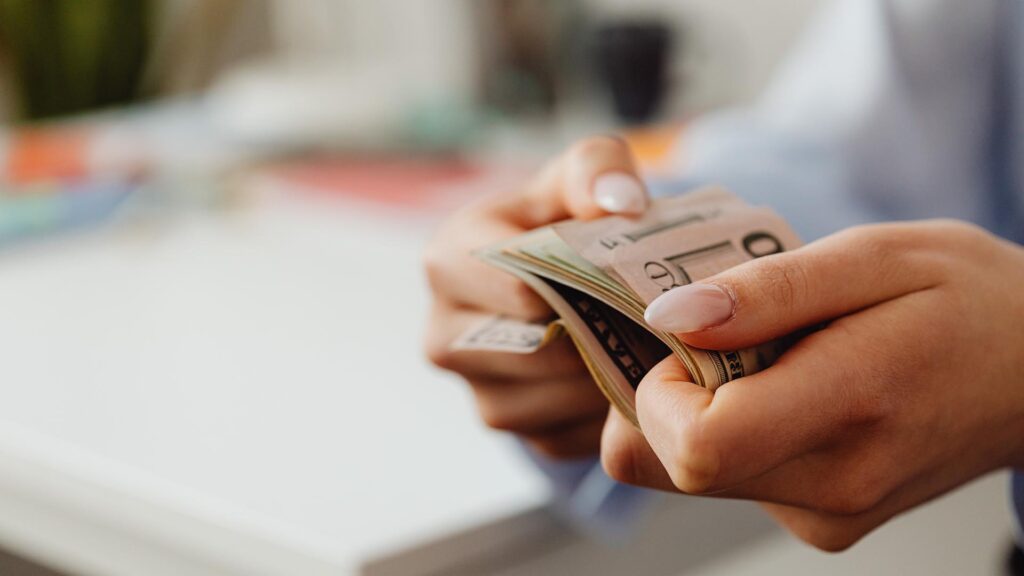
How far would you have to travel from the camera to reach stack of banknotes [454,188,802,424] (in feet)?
1.22

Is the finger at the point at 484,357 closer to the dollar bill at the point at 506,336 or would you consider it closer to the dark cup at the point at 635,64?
the dollar bill at the point at 506,336

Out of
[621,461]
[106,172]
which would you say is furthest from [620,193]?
[106,172]

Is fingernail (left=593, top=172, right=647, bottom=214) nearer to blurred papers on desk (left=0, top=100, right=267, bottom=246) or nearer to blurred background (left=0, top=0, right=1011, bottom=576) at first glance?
blurred background (left=0, top=0, right=1011, bottom=576)

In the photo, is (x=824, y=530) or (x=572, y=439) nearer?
(x=824, y=530)

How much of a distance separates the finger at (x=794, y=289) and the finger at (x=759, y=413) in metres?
0.01

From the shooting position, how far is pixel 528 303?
0.46m

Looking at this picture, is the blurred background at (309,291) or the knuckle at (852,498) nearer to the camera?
the knuckle at (852,498)

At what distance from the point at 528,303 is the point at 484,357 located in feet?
0.11

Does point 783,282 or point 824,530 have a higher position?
point 783,282

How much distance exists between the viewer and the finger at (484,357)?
463mm

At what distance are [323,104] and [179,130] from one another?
18cm

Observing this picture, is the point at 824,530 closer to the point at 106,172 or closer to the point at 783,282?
the point at 783,282

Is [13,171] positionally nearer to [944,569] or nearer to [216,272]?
[216,272]

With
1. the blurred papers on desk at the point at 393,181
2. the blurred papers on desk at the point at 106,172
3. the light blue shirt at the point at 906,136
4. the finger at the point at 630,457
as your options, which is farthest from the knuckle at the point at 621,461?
the blurred papers on desk at the point at 106,172
